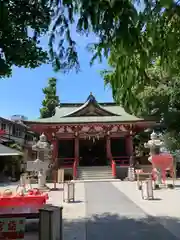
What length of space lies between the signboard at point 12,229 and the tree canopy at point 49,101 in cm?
3108

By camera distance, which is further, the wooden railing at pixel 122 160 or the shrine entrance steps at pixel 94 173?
the wooden railing at pixel 122 160

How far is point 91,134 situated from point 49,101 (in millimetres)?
15104

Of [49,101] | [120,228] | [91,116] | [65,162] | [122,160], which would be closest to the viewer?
[120,228]

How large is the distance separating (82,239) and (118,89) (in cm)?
384

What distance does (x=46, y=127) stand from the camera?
22.9 m

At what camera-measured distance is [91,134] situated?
2314 centimetres

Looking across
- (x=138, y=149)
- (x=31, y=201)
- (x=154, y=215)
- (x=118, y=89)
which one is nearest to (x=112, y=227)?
(x=154, y=215)

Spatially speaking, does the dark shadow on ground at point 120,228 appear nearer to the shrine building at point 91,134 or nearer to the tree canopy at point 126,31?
the tree canopy at point 126,31

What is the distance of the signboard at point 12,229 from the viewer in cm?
435

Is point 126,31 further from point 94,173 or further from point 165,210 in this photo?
point 94,173

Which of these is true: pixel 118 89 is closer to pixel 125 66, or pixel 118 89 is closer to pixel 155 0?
pixel 125 66

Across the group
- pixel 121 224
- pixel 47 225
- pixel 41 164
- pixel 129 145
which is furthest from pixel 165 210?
pixel 129 145

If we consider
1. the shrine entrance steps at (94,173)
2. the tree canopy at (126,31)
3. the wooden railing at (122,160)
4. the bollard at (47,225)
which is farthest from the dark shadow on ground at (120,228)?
the wooden railing at (122,160)

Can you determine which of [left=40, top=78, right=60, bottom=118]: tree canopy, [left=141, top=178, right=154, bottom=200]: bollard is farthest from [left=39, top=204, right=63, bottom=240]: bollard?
[left=40, top=78, right=60, bottom=118]: tree canopy
